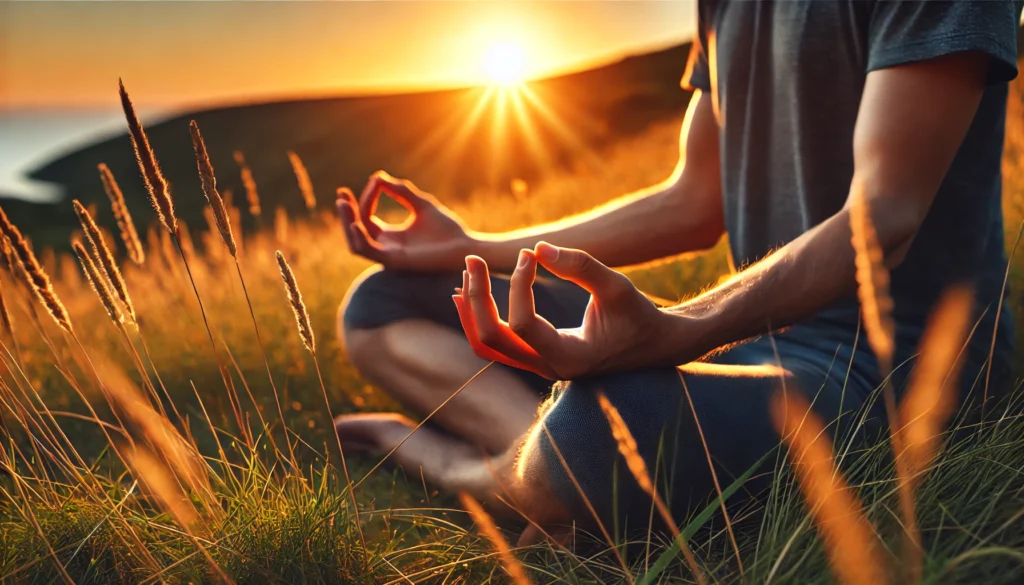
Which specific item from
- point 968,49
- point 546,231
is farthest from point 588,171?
point 968,49

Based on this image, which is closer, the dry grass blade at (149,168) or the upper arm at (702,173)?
the dry grass blade at (149,168)

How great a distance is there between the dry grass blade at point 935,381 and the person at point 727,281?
0.13 feet

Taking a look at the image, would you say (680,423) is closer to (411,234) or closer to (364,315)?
(411,234)

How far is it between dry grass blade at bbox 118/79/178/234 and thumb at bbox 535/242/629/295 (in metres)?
0.66

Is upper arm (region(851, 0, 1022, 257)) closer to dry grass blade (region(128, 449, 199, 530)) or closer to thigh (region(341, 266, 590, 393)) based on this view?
thigh (region(341, 266, 590, 393))

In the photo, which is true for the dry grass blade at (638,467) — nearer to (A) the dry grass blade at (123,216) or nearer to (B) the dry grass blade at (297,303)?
(B) the dry grass blade at (297,303)

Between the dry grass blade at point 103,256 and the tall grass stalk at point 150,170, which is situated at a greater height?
the tall grass stalk at point 150,170

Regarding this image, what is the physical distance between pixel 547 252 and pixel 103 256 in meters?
0.86

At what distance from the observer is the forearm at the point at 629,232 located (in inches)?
90.0

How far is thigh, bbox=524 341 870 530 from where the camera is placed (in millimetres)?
1384

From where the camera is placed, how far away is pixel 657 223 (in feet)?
7.65

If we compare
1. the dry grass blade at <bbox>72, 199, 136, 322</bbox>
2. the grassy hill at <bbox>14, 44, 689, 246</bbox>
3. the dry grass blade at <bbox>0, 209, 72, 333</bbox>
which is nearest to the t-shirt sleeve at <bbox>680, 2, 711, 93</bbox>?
the dry grass blade at <bbox>72, 199, 136, 322</bbox>

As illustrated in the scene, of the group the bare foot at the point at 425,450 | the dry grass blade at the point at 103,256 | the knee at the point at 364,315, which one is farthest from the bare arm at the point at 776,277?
the knee at the point at 364,315

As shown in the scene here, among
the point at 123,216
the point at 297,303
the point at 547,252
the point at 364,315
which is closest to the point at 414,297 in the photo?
the point at 364,315
